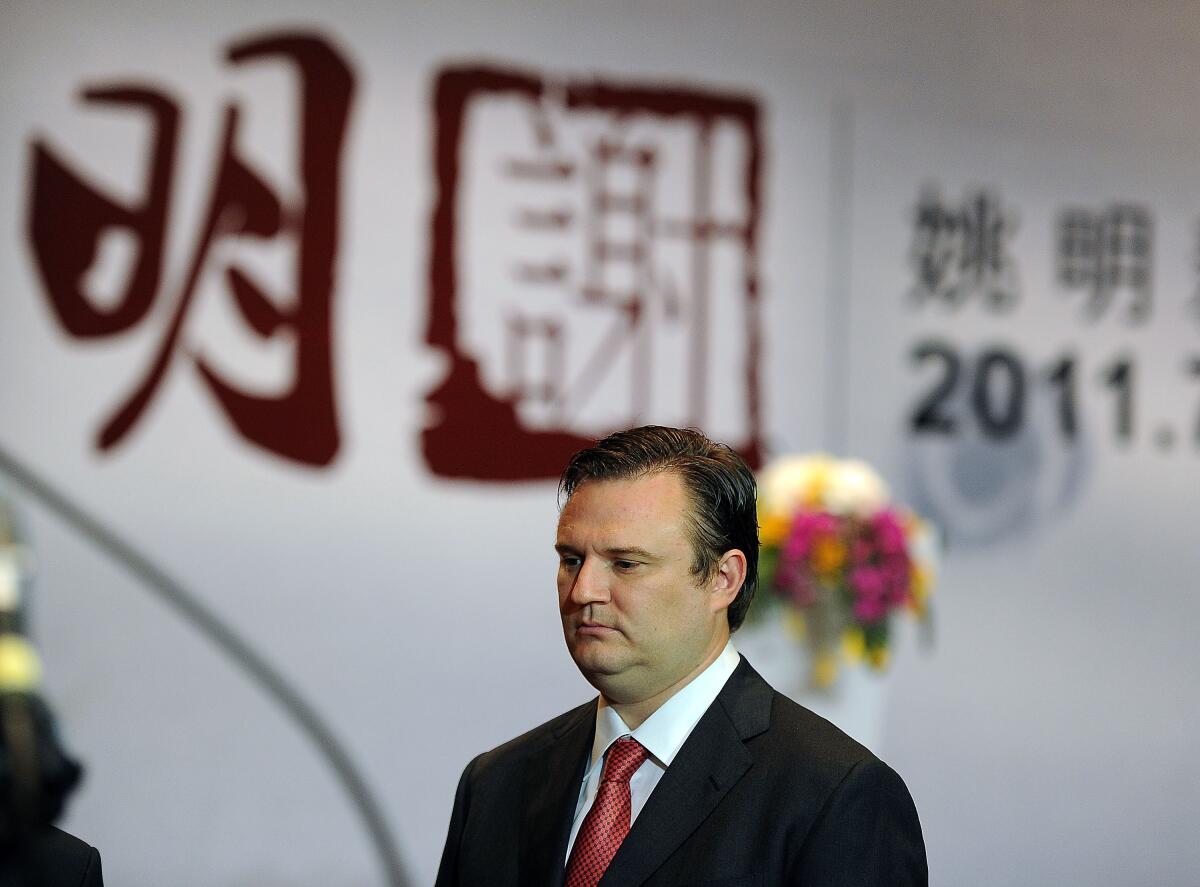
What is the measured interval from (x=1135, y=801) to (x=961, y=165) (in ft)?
5.98

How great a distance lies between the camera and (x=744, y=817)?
144 centimetres

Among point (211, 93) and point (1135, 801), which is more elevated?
point (211, 93)

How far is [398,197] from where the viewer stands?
350 cm

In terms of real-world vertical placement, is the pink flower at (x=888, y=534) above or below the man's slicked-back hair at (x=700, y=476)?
below

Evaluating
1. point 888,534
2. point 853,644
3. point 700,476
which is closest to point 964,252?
point 888,534

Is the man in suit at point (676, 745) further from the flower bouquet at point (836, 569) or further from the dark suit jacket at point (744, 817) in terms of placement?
the flower bouquet at point (836, 569)

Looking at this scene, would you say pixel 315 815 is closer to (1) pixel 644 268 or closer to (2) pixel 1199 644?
(1) pixel 644 268

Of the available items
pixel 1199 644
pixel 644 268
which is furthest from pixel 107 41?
pixel 1199 644

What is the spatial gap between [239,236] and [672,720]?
7.26ft

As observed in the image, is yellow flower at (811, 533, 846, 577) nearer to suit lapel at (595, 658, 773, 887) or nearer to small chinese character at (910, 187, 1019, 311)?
small chinese character at (910, 187, 1019, 311)

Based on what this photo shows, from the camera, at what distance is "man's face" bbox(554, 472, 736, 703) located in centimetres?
148

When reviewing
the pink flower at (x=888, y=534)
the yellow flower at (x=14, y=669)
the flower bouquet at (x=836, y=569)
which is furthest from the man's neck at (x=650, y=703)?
the pink flower at (x=888, y=534)

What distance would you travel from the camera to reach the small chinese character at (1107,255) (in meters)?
4.07

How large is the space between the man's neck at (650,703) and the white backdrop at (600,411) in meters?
1.98
